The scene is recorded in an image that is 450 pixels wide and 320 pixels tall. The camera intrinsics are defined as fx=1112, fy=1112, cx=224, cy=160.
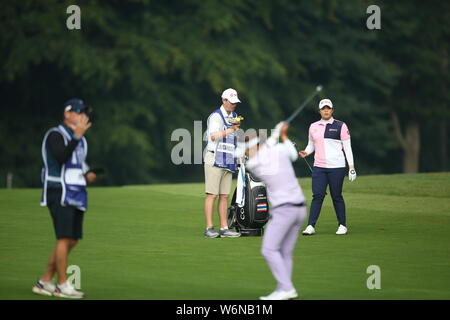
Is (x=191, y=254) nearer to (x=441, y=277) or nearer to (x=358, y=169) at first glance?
(x=441, y=277)

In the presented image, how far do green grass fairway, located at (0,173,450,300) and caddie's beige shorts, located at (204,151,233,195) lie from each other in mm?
711

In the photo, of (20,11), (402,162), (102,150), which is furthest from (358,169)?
(20,11)

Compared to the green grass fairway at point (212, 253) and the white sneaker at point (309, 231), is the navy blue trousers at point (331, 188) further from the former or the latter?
the green grass fairway at point (212, 253)

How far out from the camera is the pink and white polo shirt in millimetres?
15602

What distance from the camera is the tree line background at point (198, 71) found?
3925 cm

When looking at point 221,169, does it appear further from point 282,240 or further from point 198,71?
point 198,71

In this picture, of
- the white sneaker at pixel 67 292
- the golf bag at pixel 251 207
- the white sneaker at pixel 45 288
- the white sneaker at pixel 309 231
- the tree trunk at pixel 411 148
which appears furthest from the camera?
the tree trunk at pixel 411 148

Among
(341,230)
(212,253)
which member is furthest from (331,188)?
(212,253)

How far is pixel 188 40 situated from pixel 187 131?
341 centimetres

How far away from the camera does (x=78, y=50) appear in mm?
38344

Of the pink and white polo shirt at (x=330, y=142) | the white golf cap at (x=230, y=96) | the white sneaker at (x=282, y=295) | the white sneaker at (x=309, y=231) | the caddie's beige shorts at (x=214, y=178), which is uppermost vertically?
the white golf cap at (x=230, y=96)

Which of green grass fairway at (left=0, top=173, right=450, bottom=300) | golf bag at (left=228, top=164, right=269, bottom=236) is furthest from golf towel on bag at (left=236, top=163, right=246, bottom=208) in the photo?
green grass fairway at (left=0, top=173, right=450, bottom=300)

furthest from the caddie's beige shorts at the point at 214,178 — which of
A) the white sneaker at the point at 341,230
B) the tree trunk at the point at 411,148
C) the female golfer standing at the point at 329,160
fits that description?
the tree trunk at the point at 411,148

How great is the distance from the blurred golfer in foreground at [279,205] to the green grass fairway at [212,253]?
449 millimetres
